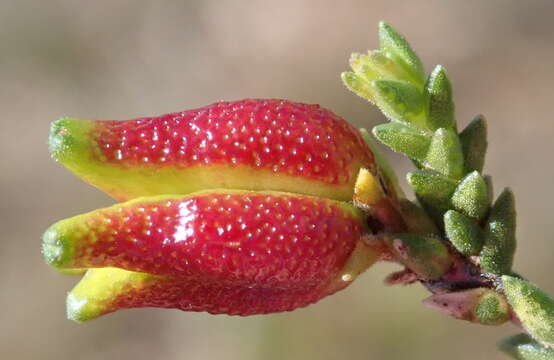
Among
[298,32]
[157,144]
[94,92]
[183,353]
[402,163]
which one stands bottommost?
[183,353]

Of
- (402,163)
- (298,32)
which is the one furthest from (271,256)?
(298,32)

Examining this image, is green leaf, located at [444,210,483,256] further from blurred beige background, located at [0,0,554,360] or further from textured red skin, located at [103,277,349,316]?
blurred beige background, located at [0,0,554,360]

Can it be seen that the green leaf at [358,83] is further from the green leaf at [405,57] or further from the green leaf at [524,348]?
the green leaf at [524,348]

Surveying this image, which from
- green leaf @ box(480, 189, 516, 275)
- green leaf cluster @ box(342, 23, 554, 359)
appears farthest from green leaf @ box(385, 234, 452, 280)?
green leaf @ box(480, 189, 516, 275)

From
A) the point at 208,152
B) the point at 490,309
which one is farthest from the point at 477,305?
the point at 208,152

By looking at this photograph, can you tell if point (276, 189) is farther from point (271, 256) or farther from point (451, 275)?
point (451, 275)

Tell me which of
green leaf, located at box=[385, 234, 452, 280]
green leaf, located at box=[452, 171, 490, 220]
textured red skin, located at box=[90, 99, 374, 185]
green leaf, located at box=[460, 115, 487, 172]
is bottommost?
green leaf, located at box=[385, 234, 452, 280]
